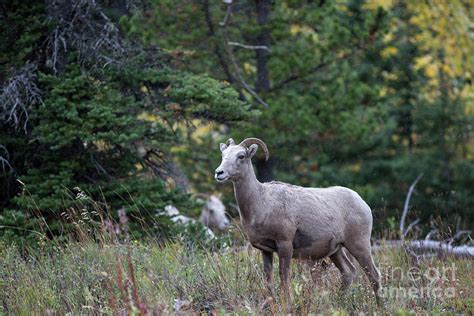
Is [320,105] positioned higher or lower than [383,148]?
higher

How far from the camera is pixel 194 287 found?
7.15 meters

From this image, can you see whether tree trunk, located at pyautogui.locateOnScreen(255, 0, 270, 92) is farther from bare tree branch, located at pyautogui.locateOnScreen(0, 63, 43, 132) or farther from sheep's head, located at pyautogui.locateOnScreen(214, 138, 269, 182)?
sheep's head, located at pyautogui.locateOnScreen(214, 138, 269, 182)

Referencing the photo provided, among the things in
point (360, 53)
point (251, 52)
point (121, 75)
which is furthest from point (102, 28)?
point (360, 53)

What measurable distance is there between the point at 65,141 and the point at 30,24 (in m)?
2.29

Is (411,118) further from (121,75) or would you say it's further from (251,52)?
(121,75)

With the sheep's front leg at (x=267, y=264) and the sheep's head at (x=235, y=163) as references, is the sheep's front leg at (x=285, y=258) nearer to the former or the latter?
the sheep's front leg at (x=267, y=264)

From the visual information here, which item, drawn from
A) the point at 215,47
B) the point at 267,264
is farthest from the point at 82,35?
the point at 267,264

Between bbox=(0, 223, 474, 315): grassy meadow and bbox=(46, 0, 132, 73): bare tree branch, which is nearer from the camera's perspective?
bbox=(0, 223, 474, 315): grassy meadow

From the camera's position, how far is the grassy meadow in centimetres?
646

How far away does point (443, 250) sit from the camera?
9.05m

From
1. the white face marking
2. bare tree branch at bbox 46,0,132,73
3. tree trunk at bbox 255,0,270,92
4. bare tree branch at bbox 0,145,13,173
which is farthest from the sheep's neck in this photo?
tree trunk at bbox 255,0,270,92

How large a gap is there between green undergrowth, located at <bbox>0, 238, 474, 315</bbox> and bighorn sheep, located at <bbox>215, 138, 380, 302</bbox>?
0.86ft

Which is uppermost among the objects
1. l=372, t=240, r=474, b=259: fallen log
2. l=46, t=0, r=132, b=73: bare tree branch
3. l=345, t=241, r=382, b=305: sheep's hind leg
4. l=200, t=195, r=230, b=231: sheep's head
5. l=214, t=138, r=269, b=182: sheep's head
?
l=46, t=0, r=132, b=73: bare tree branch

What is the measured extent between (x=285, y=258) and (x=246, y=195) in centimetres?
75
